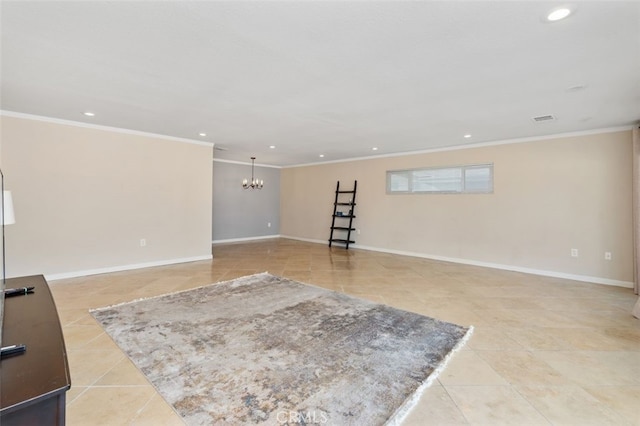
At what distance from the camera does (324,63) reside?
2422mm

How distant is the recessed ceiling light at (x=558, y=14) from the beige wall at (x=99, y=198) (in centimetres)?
552

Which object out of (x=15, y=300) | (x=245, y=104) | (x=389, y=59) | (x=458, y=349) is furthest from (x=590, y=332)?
(x=15, y=300)

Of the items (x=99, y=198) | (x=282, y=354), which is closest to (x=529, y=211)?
(x=282, y=354)

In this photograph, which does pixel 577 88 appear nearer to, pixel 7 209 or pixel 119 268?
pixel 7 209

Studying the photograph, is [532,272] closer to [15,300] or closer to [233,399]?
[233,399]

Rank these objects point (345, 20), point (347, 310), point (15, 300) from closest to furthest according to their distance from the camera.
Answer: point (15, 300) → point (345, 20) → point (347, 310)

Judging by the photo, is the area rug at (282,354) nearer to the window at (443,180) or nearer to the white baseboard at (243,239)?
the window at (443,180)

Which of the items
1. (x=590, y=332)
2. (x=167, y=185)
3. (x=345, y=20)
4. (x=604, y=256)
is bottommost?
(x=590, y=332)

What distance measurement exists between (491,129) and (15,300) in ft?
18.7

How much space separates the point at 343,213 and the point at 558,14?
20.6 ft

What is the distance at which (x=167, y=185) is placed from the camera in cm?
533

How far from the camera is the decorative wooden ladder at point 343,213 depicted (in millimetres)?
7518

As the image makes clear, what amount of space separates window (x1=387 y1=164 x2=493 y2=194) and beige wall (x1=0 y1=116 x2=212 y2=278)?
429cm

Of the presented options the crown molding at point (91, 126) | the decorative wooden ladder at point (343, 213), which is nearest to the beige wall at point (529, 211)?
the decorative wooden ladder at point (343, 213)
